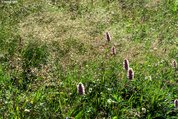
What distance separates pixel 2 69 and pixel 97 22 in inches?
81.4

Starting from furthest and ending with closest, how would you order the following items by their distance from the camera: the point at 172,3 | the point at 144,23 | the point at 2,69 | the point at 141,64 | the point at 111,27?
the point at 172,3 < the point at 144,23 < the point at 111,27 < the point at 141,64 < the point at 2,69

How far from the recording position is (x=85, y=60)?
5184mm

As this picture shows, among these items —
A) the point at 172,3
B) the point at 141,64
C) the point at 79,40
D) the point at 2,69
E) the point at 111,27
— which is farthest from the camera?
the point at 172,3

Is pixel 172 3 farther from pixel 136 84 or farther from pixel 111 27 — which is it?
pixel 136 84

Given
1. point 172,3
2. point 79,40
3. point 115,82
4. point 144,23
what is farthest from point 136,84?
point 172,3

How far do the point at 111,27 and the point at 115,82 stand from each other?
1.76 meters

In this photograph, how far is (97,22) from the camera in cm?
638

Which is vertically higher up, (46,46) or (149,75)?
(46,46)

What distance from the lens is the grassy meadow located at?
4402 millimetres

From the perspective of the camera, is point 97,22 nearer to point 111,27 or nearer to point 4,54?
point 111,27

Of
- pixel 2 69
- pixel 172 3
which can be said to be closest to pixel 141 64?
pixel 2 69

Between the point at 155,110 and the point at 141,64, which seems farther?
the point at 141,64

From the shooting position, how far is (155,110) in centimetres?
455

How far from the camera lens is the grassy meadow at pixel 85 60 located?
14.4 feet
